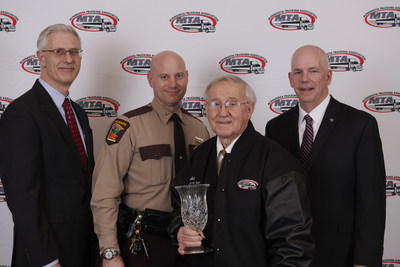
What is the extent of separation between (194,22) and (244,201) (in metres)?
2.11

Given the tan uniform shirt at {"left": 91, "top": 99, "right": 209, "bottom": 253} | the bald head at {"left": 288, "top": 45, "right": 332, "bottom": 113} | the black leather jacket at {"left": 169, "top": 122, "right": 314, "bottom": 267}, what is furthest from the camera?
the bald head at {"left": 288, "top": 45, "right": 332, "bottom": 113}

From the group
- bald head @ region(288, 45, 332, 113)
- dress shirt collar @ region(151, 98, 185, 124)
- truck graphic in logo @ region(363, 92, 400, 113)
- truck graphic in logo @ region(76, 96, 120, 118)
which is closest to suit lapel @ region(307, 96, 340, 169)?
bald head @ region(288, 45, 332, 113)

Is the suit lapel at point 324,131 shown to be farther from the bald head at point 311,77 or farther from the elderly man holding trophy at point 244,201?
the elderly man holding trophy at point 244,201

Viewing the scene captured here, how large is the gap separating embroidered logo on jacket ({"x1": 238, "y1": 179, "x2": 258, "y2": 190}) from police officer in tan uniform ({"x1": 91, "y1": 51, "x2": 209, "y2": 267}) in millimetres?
744

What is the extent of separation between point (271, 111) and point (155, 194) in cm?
150

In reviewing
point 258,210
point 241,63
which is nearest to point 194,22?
point 241,63

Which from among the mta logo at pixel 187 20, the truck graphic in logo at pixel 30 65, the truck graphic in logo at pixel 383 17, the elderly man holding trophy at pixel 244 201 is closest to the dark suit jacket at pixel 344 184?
the elderly man holding trophy at pixel 244 201

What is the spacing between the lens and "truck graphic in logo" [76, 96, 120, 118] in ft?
11.8

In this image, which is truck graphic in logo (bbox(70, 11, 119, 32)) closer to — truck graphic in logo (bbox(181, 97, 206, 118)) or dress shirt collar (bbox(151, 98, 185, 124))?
truck graphic in logo (bbox(181, 97, 206, 118))

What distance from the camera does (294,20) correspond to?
3.64 meters

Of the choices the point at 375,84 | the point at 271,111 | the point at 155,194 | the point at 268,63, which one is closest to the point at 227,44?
the point at 268,63

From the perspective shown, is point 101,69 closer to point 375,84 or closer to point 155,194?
point 155,194

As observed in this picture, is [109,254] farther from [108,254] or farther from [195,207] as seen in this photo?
[195,207]

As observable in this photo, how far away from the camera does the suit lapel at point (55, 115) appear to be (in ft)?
8.27
